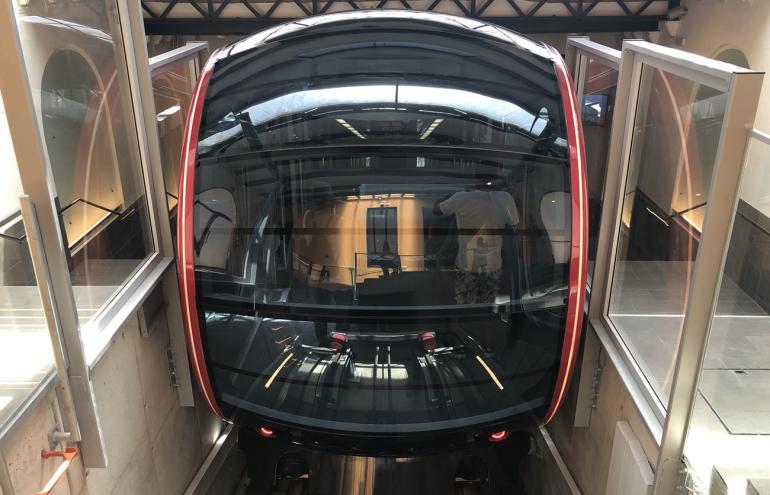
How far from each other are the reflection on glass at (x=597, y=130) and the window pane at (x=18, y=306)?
2529mm

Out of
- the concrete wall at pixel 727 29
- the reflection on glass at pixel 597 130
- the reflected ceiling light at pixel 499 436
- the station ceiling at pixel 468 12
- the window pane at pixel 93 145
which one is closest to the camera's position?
the window pane at pixel 93 145

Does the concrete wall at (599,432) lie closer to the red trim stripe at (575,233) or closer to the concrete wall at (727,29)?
the red trim stripe at (575,233)

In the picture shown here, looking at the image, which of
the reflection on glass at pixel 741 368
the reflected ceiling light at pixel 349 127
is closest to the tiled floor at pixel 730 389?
the reflection on glass at pixel 741 368

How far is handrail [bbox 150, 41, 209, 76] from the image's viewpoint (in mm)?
3607

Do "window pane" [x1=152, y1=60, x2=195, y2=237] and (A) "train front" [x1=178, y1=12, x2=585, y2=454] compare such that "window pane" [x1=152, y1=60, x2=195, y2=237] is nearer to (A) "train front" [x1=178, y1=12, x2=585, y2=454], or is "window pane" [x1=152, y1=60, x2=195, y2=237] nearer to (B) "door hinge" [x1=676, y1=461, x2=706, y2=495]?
(A) "train front" [x1=178, y1=12, x2=585, y2=454]

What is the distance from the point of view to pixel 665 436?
2.57 m

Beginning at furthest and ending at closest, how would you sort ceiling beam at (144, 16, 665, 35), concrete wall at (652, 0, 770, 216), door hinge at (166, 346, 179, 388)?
ceiling beam at (144, 16, 665, 35), concrete wall at (652, 0, 770, 216), door hinge at (166, 346, 179, 388)

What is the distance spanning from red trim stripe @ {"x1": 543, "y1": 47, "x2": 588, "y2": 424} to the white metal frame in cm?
22

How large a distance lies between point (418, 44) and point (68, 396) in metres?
2.36

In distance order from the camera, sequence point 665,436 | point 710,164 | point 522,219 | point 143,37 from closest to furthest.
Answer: point 710,164, point 665,436, point 522,219, point 143,37

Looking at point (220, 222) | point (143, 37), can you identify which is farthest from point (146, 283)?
point (143, 37)

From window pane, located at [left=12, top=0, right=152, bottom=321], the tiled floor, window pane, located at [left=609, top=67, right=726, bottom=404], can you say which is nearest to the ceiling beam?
window pane, located at [left=12, top=0, right=152, bottom=321]

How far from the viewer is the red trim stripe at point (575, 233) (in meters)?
3.01

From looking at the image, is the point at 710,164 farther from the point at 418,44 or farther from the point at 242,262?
the point at 242,262
